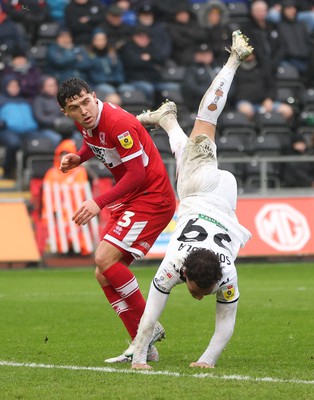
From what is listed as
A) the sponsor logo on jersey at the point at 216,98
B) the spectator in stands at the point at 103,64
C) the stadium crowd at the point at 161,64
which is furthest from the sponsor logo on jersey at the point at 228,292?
the spectator in stands at the point at 103,64

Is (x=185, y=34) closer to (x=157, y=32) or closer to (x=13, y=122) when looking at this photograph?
(x=157, y=32)

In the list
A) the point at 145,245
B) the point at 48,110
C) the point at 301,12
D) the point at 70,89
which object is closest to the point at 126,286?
the point at 145,245

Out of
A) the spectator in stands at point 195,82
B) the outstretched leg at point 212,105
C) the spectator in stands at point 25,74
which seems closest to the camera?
the outstretched leg at point 212,105

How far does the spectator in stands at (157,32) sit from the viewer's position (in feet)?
78.1

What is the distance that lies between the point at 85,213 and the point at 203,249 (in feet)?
3.49

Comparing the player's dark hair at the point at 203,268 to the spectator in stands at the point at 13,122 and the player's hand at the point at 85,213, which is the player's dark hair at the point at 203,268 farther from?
the spectator in stands at the point at 13,122

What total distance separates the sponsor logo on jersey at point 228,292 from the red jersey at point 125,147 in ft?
4.92

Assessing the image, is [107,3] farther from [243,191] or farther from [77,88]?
[77,88]

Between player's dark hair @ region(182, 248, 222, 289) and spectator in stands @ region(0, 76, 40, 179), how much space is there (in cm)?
1320

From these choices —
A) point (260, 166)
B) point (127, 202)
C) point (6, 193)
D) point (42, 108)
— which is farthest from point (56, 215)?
point (127, 202)

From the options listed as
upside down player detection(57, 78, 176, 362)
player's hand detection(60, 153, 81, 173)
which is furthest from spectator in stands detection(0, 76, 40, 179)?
upside down player detection(57, 78, 176, 362)

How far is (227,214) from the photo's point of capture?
892cm

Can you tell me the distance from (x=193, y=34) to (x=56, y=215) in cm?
648

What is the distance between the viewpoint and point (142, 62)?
77.1ft
